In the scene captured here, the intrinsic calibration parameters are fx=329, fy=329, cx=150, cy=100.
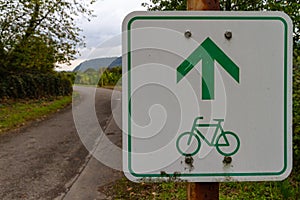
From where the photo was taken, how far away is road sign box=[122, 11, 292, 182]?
1.12 metres

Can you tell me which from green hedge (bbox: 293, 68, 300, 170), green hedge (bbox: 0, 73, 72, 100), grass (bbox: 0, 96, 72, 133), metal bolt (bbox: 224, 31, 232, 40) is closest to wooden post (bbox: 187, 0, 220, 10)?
metal bolt (bbox: 224, 31, 232, 40)

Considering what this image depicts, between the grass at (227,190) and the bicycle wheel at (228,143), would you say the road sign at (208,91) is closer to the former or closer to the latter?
the bicycle wheel at (228,143)

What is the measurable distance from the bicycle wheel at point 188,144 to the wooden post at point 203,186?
5.8 inches

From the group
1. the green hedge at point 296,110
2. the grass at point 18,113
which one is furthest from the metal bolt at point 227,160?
the grass at point 18,113

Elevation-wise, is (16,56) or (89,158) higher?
(16,56)

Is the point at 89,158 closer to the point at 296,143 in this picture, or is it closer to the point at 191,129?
the point at 296,143

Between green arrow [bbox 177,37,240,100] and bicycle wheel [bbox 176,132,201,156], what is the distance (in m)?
0.14

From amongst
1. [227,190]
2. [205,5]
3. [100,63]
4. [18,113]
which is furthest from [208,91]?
[18,113]

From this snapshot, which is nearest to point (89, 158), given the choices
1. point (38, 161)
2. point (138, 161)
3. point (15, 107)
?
point (38, 161)

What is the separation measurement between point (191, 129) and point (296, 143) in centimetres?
344

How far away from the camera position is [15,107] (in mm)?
12961

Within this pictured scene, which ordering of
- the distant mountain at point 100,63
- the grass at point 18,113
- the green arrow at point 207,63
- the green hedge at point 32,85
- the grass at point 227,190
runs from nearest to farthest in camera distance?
the green arrow at point 207,63 → the distant mountain at point 100,63 → the grass at point 227,190 → the grass at point 18,113 → the green hedge at point 32,85

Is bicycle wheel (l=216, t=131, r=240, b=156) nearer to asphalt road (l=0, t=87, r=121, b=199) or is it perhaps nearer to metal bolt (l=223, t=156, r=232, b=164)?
metal bolt (l=223, t=156, r=232, b=164)

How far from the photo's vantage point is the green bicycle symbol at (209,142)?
112cm
